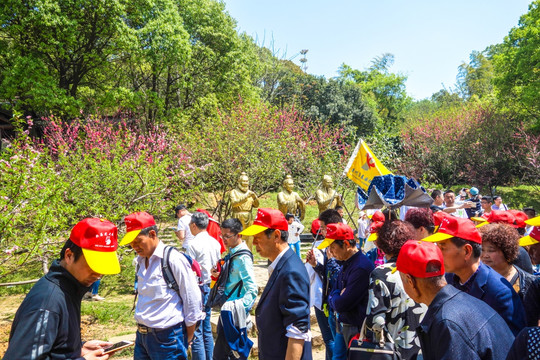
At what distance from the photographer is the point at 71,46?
1850 cm

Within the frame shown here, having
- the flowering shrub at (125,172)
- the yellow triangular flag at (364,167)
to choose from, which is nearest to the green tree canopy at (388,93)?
the flowering shrub at (125,172)

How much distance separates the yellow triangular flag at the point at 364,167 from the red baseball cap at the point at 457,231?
3.86m

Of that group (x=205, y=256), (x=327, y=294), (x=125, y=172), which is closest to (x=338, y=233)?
(x=327, y=294)

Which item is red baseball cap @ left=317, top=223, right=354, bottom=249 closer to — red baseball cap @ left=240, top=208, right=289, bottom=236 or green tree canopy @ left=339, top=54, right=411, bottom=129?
red baseball cap @ left=240, top=208, right=289, bottom=236

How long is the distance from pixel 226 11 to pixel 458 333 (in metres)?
27.3

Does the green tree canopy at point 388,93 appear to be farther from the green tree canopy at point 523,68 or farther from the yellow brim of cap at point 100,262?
the yellow brim of cap at point 100,262

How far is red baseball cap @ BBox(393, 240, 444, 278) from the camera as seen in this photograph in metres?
2.39

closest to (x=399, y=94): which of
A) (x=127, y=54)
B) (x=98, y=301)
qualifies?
(x=127, y=54)

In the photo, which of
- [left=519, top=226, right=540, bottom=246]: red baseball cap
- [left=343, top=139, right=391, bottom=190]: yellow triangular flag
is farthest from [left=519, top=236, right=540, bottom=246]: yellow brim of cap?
[left=343, top=139, right=391, bottom=190]: yellow triangular flag

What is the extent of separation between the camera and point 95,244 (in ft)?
8.04

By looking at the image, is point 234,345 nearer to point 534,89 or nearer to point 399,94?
point 534,89

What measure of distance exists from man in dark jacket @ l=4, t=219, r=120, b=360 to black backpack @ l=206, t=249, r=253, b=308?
1.81 meters

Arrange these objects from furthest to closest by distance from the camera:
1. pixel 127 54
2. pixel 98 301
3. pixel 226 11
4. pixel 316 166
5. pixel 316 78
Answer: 1. pixel 316 78
2. pixel 226 11
3. pixel 127 54
4. pixel 316 166
5. pixel 98 301

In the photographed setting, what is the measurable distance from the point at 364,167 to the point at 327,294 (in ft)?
10.1
